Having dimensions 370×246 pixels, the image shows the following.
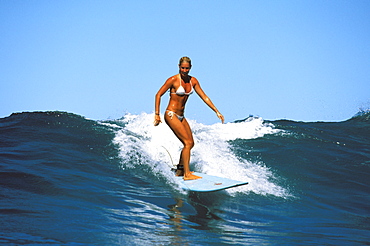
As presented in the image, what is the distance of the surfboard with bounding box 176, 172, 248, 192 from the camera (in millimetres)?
7285

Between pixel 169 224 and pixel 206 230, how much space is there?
0.51 m

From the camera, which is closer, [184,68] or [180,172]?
[184,68]

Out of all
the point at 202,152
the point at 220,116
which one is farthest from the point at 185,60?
the point at 202,152

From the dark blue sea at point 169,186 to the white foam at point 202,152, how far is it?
0.04 meters

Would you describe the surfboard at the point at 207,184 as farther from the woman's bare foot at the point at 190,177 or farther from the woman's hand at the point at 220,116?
the woman's hand at the point at 220,116

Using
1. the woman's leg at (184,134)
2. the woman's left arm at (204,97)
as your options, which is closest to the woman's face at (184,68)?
the woman's left arm at (204,97)

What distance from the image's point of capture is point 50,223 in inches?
205

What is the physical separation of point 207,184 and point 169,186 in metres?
0.99

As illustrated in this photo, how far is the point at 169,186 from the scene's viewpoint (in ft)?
27.2

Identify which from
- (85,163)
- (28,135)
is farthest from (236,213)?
(28,135)

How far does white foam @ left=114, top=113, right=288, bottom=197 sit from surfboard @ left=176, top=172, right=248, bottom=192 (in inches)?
21.9

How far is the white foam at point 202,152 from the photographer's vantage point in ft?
30.0

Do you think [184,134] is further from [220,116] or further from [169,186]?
[169,186]

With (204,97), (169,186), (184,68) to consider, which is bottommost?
(169,186)
